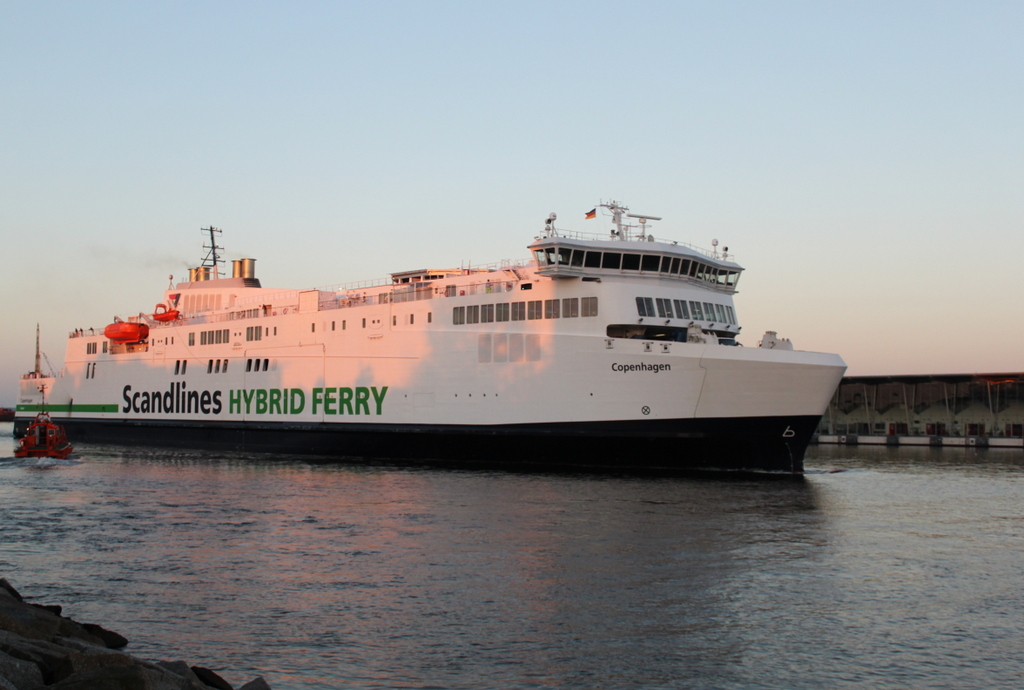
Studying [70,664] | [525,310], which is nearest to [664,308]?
[525,310]

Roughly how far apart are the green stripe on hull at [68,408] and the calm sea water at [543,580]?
2218cm

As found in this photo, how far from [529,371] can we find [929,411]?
4269cm

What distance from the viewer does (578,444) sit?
96.3 feet

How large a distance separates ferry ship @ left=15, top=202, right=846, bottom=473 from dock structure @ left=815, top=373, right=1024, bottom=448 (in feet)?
102

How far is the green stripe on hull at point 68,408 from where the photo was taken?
47.7m

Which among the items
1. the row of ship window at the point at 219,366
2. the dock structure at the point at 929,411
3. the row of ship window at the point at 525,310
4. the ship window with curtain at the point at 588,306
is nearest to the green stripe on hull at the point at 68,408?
the row of ship window at the point at 219,366

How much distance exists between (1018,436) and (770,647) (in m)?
55.6

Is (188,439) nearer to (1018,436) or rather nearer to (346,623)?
(346,623)

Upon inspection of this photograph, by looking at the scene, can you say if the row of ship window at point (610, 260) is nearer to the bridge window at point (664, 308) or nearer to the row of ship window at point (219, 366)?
the bridge window at point (664, 308)

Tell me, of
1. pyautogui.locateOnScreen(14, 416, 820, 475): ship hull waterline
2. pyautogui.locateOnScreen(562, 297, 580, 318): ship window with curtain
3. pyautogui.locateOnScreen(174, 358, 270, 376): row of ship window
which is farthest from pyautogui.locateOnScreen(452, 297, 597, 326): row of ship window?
pyautogui.locateOnScreen(174, 358, 270, 376): row of ship window

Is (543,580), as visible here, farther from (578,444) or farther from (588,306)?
Answer: (588,306)

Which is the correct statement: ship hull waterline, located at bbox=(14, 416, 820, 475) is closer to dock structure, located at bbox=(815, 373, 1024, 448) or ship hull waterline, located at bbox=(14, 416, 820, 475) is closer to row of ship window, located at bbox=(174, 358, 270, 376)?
row of ship window, located at bbox=(174, 358, 270, 376)

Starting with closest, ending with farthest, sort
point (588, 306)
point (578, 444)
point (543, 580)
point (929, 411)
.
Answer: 1. point (543, 580)
2. point (578, 444)
3. point (588, 306)
4. point (929, 411)

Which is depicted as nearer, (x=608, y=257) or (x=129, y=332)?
(x=608, y=257)
